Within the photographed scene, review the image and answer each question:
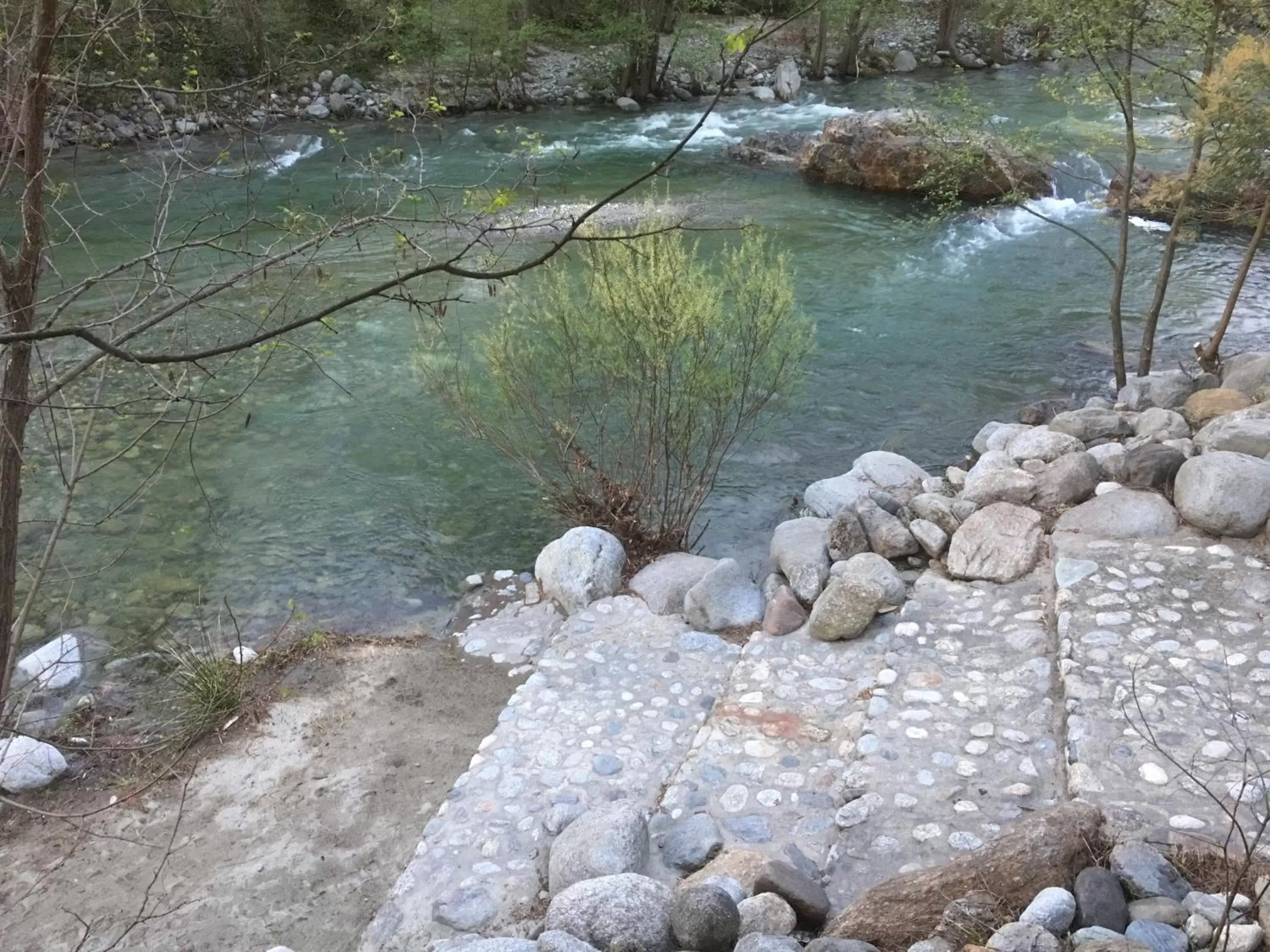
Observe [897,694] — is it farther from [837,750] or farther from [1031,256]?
[1031,256]

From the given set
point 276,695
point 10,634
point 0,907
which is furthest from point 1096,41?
point 0,907

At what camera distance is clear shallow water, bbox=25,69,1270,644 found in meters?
6.42

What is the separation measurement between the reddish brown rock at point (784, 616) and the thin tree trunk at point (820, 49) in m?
18.9

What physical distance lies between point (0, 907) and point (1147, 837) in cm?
407

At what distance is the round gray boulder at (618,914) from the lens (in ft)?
10.1

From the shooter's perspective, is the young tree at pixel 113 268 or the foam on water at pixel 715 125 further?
the foam on water at pixel 715 125

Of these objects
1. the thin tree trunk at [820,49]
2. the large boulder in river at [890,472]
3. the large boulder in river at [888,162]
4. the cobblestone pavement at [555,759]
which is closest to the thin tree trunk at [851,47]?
the thin tree trunk at [820,49]

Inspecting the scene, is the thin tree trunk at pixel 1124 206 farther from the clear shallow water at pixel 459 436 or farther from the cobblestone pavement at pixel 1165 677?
the cobblestone pavement at pixel 1165 677

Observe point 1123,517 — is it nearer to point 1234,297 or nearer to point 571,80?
point 1234,297

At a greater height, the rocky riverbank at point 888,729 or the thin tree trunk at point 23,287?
the thin tree trunk at point 23,287

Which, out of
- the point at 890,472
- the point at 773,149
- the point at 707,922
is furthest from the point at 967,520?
the point at 773,149

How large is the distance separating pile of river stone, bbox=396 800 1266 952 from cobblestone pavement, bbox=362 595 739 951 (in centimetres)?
20

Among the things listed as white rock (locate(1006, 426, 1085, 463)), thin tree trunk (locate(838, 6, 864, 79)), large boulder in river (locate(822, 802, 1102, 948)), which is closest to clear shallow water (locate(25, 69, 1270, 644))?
white rock (locate(1006, 426, 1085, 463))

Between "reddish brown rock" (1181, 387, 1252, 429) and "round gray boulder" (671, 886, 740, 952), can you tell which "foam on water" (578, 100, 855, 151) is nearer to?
"reddish brown rock" (1181, 387, 1252, 429)
